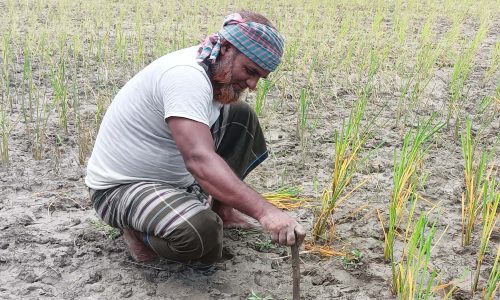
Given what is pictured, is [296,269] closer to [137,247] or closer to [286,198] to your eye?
[137,247]

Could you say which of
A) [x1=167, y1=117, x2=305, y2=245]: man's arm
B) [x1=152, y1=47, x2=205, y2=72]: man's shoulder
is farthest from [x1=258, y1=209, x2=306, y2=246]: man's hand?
[x1=152, y1=47, x2=205, y2=72]: man's shoulder

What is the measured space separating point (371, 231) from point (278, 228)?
2.81 feet

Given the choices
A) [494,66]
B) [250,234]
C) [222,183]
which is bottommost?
[250,234]

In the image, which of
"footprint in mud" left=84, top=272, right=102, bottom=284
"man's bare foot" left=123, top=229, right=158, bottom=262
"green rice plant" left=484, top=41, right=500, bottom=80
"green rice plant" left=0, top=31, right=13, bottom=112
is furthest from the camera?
"green rice plant" left=484, top=41, right=500, bottom=80

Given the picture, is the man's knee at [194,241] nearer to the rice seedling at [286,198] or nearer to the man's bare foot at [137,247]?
the man's bare foot at [137,247]

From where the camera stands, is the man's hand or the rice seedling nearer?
the man's hand

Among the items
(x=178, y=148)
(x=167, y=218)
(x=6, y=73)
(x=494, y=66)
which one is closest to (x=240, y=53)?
(x=178, y=148)

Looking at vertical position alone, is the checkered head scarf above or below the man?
above

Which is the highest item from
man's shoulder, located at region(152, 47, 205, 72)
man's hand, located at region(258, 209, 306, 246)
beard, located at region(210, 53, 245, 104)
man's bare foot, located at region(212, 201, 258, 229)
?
man's shoulder, located at region(152, 47, 205, 72)

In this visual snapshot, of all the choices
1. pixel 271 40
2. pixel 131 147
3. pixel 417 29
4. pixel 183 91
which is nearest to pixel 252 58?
pixel 271 40

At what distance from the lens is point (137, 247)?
2164 millimetres

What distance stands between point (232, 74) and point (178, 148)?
0.32m

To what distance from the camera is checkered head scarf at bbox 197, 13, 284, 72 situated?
6.41 feet

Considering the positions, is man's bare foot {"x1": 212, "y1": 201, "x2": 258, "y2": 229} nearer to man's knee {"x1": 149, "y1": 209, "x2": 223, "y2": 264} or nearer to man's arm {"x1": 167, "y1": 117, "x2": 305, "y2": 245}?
man's knee {"x1": 149, "y1": 209, "x2": 223, "y2": 264}
